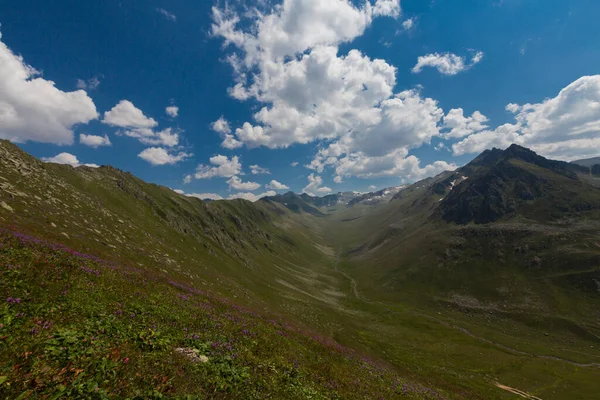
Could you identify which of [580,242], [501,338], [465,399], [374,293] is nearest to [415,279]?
[374,293]

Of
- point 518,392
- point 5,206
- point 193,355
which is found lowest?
point 518,392

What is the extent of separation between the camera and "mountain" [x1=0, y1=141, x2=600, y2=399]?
8930mm

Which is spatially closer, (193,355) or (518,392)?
(193,355)

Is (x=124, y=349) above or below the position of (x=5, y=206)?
below

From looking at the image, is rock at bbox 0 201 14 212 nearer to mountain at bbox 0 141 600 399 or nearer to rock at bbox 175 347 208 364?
mountain at bbox 0 141 600 399

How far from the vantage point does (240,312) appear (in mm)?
26844

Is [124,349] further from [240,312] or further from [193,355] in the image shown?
[240,312]

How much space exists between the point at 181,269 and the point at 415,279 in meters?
164

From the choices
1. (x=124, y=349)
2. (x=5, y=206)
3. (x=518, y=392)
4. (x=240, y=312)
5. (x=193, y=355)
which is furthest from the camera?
(x=518, y=392)

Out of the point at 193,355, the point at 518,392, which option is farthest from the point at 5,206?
the point at 518,392

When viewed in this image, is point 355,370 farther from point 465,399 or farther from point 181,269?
point 181,269

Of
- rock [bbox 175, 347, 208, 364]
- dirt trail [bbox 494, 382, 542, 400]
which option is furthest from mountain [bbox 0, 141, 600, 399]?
dirt trail [bbox 494, 382, 542, 400]

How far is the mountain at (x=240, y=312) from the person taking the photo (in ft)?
29.3

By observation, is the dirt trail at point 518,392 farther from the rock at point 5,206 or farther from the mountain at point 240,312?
the rock at point 5,206
